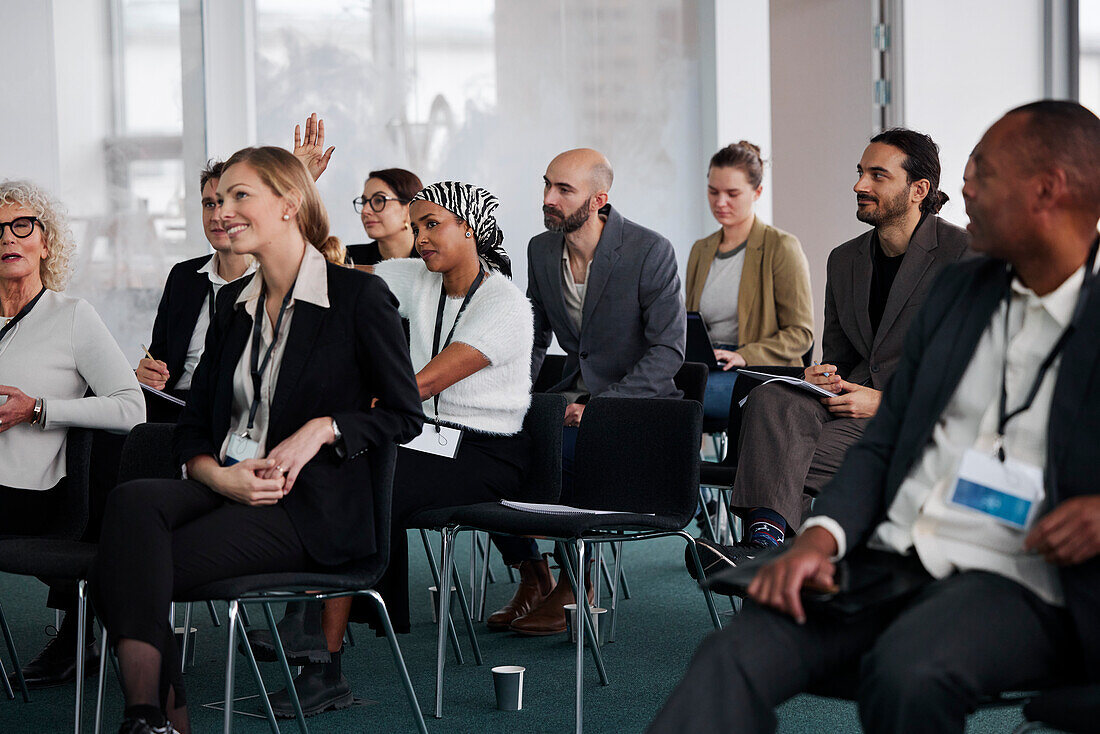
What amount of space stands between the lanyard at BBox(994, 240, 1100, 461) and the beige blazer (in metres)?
2.95

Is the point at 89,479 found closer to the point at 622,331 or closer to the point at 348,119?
the point at 622,331

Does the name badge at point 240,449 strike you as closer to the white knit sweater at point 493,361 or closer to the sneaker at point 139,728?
the sneaker at point 139,728

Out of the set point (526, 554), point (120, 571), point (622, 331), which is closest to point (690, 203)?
point (622, 331)

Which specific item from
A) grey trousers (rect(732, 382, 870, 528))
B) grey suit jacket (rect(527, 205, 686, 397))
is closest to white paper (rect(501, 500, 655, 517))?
grey trousers (rect(732, 382, 870, 528))

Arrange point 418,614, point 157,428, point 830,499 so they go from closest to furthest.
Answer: point 830,499 → point 157,428 → point 418,614

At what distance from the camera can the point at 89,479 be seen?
127 inches

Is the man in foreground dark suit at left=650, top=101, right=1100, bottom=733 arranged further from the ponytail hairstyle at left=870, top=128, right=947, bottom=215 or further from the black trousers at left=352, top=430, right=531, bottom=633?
the ponytail hairstyle at left=870, top=128, right=947, bottom=215

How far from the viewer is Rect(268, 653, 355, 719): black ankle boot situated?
3.05 m

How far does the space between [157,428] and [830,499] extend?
1808 millimetres

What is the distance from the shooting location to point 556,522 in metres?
2.94

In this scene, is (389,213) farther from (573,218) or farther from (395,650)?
(395,650)

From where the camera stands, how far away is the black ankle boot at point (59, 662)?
134 inches

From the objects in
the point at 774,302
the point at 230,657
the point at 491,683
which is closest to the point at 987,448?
the point at 230,657

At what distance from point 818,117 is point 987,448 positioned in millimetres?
7279
